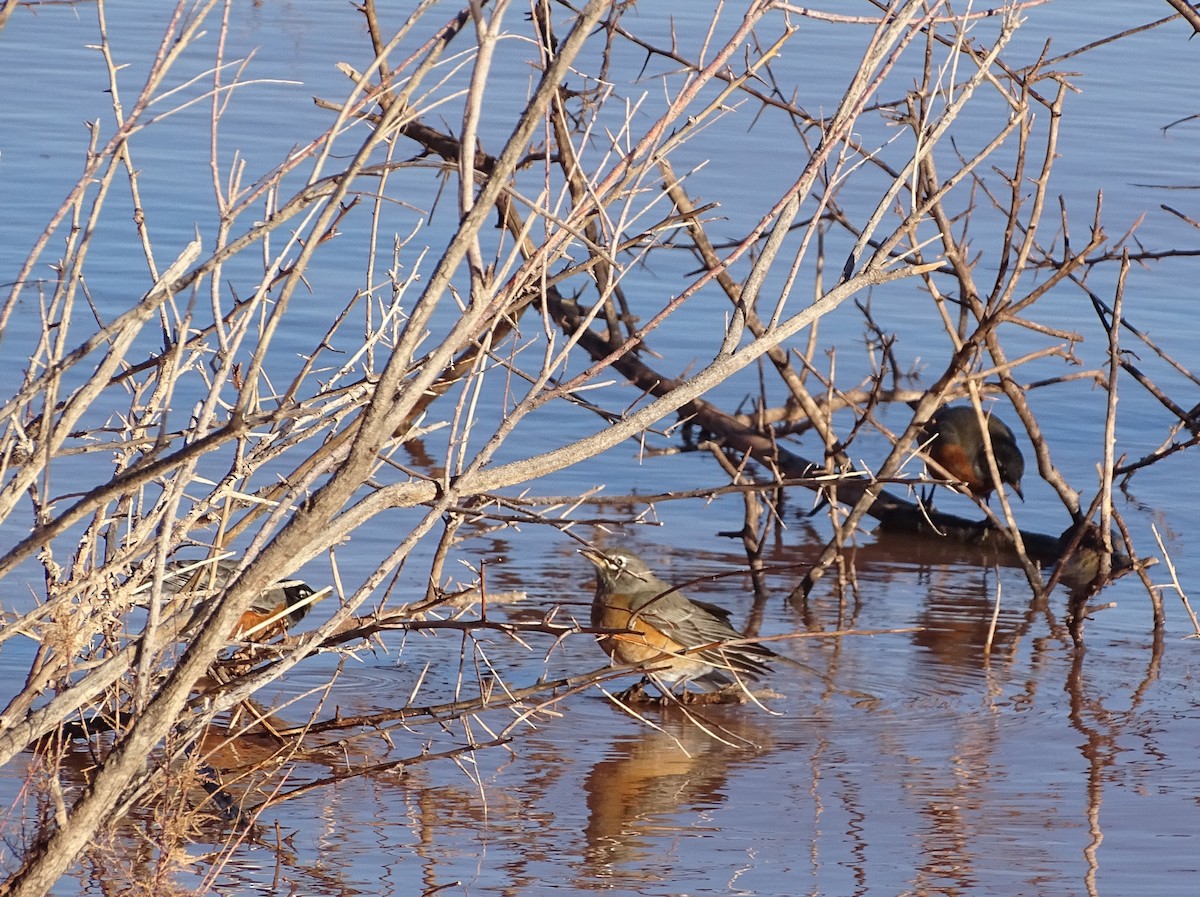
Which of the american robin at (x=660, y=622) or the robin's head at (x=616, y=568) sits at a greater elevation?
the robin's head at (x=616, y=568)

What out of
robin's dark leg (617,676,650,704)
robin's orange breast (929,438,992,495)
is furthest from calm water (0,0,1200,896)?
robin's orange breast (929,438,992,495)

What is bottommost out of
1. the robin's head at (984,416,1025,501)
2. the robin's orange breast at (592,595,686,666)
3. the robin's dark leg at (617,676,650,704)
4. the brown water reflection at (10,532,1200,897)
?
the robin's dark leg at (617,676,650,704)

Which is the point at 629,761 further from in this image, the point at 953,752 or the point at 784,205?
the point at 784,205

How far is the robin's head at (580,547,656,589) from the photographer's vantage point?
19.7 ft

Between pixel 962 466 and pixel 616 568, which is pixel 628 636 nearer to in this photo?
pixel 616 568

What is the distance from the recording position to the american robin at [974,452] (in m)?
8.20

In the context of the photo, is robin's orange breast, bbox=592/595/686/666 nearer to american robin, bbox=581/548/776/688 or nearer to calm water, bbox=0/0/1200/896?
american robin, bbox=581/548/776/688

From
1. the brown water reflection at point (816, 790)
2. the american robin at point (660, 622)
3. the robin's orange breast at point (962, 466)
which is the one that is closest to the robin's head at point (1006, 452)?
the robin's orange breast at point (962, 466)

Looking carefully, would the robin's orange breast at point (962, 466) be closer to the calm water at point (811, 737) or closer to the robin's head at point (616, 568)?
the calm water at point (811, 737)

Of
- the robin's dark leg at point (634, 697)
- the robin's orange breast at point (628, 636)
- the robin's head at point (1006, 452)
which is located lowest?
the robin's dark leg at point (634, 697)

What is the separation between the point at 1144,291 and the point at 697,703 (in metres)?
6.70

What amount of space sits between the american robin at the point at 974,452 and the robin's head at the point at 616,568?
8.36ft

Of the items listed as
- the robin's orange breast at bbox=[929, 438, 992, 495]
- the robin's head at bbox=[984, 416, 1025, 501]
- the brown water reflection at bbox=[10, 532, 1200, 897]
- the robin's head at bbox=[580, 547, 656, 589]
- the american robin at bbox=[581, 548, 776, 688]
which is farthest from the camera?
the robin's orange breast at bbox=[929, 438, 992, 495]

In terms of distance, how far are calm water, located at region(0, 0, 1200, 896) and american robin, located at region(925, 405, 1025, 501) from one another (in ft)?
0.80
